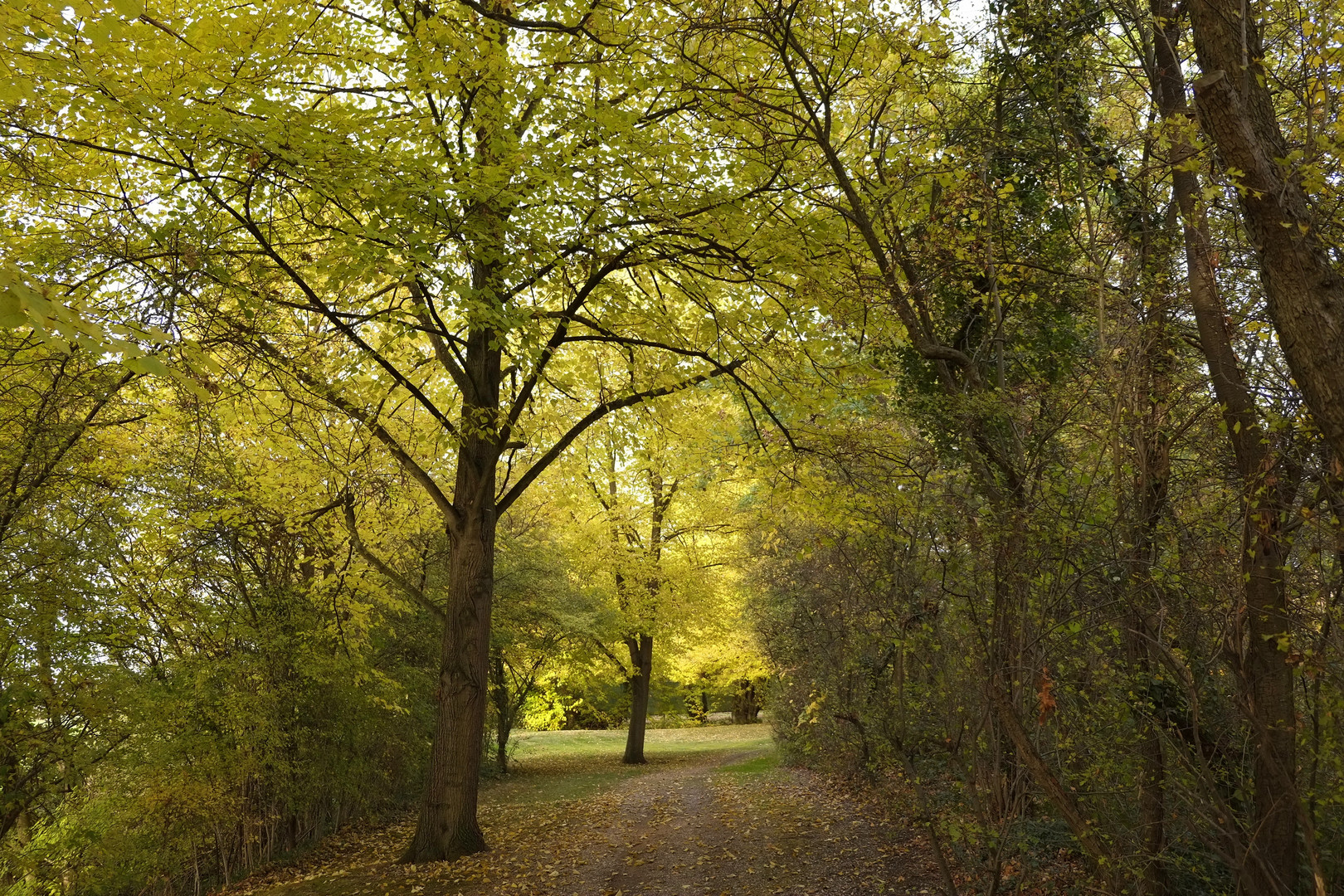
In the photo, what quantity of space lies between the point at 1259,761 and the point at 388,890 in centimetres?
676

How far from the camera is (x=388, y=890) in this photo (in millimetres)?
7508

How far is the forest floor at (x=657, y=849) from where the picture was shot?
24.5 feet

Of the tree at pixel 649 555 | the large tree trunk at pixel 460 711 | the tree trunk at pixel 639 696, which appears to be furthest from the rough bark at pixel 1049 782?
the tree trunk at pixel 639 696

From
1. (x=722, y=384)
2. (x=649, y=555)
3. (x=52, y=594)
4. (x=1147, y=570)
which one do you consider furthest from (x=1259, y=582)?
(x=649, y=555)

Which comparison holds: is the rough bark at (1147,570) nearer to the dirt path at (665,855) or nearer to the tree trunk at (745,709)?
the dirt path at (665,855)

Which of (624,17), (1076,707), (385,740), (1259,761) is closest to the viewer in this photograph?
(1259,761)

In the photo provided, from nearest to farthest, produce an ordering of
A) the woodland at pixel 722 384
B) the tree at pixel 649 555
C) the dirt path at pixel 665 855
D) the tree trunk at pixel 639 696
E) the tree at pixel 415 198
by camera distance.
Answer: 1. the woodland at pixel 722 384
2. the tree at pixel 415 198
3. the dirt path at pixel 665 855
4. the tree at pixel 649 555
5. the tree trunk at pixel 639 696

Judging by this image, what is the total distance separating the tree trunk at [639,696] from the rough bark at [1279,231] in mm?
17195

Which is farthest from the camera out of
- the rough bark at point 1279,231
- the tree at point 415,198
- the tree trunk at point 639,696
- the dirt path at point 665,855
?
the tree trunk at point 639,696

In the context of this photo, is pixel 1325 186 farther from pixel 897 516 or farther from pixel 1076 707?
pixel 897 516

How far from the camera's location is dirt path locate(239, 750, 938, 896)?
742cm

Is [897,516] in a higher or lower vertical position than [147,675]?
higher

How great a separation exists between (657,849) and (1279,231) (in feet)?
26.9

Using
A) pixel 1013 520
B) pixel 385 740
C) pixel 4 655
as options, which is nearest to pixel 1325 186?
pixel 1013 520
